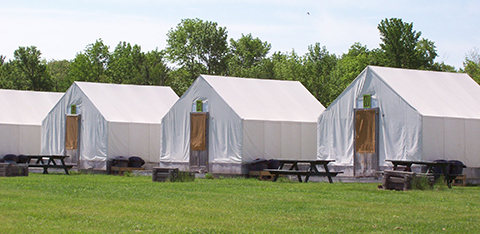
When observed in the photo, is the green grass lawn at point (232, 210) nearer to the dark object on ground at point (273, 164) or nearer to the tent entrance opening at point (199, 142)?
the dark object on ground at point (273, 164)

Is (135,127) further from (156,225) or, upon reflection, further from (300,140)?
(156,225)

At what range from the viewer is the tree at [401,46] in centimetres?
4556

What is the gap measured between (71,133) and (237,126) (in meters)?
9.81

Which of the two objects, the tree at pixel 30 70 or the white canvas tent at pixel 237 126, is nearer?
the white canvas tent at pixel 237 126

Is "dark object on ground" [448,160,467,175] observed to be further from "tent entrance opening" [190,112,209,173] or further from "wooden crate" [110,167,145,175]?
"wooden crate" [110,167,145,175]

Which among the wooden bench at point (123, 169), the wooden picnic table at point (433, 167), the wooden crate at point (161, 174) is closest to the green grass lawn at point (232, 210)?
the wooden picnic table at point (433, 167)

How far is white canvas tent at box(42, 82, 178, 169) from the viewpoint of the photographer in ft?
97.8

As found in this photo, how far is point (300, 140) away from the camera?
1058 inches

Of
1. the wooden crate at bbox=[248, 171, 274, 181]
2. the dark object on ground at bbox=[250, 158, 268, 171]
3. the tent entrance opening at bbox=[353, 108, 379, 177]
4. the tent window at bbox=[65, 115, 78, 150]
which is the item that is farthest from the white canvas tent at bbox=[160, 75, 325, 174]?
the tent window at bbox=[65, 115, 78, 150]

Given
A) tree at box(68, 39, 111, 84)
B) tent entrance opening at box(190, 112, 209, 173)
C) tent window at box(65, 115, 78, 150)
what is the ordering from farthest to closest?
tree at box(68, 39, 111, 84), tent window at box(65, 115, 78, 150), tent entrance opening at box(190, 112, 209, 173)

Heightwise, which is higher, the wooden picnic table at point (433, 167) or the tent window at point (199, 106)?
the tent window at point (199, 106)

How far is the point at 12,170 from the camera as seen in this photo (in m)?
23.5

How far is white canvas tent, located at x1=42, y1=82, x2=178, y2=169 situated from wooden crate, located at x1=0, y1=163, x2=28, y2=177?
→ 5.60 m

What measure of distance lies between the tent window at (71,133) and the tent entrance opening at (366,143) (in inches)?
543
